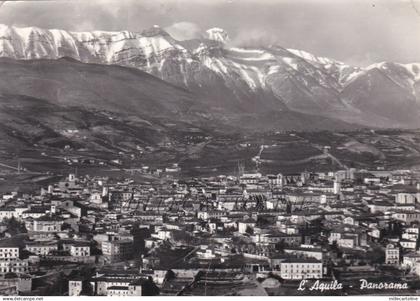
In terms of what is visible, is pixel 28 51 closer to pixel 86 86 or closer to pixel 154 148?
pixel 86 86

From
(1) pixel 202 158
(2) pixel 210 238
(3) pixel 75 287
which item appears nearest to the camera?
(3) pixel 75 287

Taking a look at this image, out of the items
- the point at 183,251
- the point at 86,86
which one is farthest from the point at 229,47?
the point at 183,251

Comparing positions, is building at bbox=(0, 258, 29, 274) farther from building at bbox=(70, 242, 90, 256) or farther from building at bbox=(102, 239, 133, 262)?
building at bbox=(102, 239, 133, 262)
